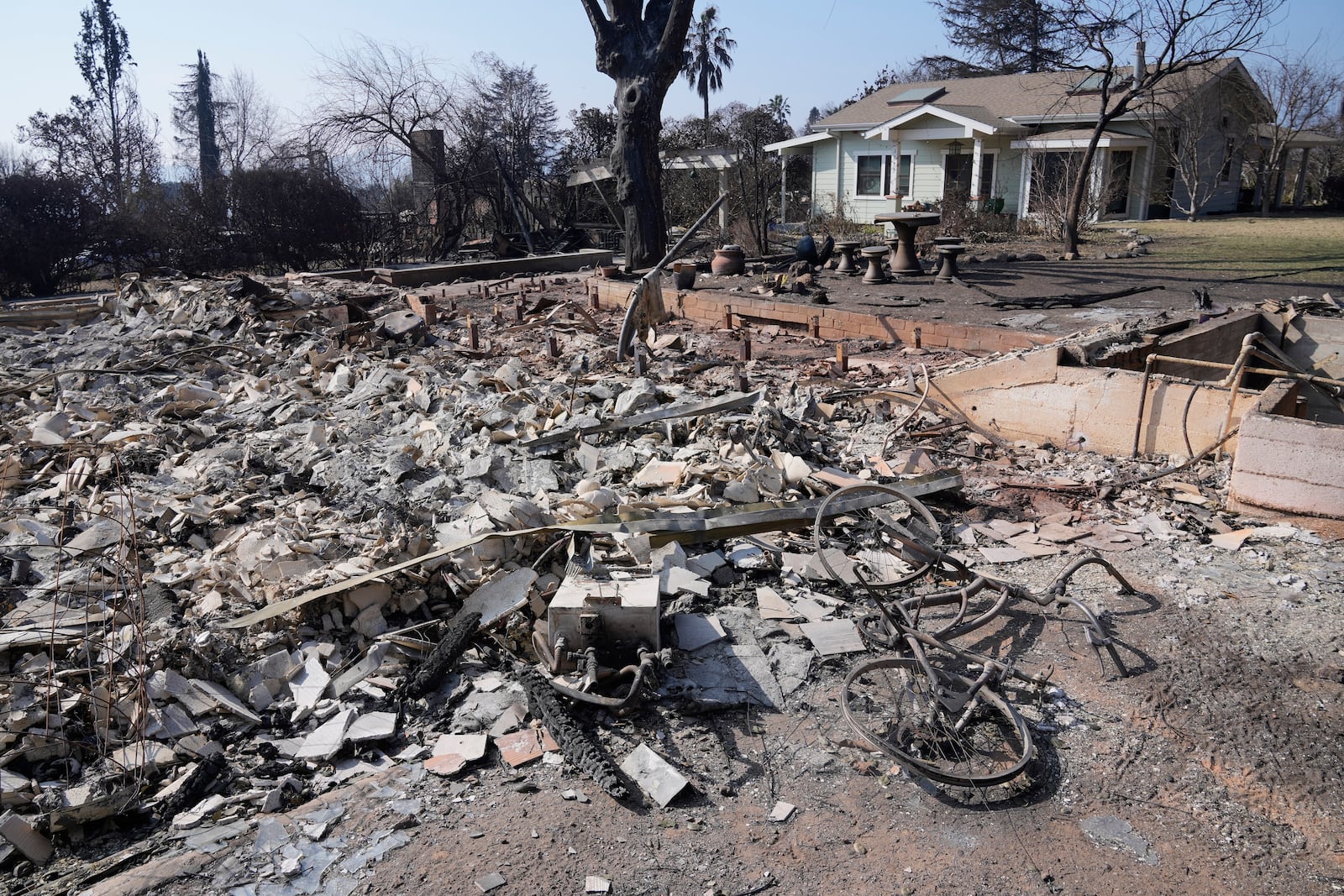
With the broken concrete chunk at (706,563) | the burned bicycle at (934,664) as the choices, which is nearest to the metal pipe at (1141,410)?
the burned bicycle at (934,664)

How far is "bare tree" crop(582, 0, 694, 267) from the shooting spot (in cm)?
1572

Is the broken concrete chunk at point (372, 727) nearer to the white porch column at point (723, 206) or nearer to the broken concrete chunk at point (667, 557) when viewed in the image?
the broken concrete chunk at point (667, 557)

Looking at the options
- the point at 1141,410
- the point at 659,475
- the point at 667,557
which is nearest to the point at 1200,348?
the point at 1141,410

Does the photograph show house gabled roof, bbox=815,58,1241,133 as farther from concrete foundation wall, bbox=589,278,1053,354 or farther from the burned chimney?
concrete foundation wall, bbox=589,278,1053,354

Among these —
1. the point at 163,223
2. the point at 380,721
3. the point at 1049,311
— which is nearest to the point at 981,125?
the point at 1049,311

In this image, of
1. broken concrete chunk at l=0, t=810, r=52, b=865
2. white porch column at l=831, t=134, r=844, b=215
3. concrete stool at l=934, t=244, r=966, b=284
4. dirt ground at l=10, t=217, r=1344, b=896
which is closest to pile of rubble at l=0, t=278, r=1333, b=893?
broken concrete chunk at l=0, t=810, r=52, b=865

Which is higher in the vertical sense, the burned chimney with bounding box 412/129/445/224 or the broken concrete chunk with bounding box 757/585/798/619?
the burned chimney with bounding box 412/129/445/224

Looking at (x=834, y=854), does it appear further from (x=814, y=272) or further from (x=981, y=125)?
(x=981, y=125)

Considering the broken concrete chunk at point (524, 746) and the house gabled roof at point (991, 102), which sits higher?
the house gabled roof at point (991, 102)

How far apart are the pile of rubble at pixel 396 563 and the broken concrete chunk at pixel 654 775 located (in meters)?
0.01

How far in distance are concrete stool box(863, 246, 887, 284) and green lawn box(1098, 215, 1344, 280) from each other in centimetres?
486

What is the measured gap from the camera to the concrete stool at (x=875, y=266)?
13.2 meters

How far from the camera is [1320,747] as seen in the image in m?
3.33

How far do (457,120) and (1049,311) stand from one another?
17.3 metres
